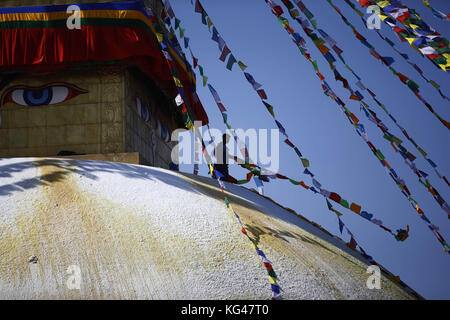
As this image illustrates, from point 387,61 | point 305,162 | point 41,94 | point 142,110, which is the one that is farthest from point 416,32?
point 41,94

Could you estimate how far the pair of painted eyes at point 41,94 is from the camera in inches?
330

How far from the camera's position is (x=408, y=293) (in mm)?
4629

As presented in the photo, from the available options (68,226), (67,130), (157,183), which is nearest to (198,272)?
(68,226)

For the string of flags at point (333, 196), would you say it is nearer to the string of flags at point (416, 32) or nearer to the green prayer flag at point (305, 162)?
the green prayer flag at point (305, 162)

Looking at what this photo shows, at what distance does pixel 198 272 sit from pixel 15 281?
4.30 ft

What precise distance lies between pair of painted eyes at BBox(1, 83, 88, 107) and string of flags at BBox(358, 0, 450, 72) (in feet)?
19.5

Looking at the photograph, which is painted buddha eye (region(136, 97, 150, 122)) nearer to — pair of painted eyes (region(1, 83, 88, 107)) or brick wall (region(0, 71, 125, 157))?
brick wall (region(0, 71, 125, 157))

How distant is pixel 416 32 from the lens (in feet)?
11.7

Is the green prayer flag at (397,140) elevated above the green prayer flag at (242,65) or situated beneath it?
situated beneath

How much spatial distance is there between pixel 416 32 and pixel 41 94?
668 centimetres

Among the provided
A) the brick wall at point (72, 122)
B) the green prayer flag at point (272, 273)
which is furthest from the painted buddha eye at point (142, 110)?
the green prayer flag at point (272, 273)

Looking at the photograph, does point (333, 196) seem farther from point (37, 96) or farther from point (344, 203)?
point (37, 96)

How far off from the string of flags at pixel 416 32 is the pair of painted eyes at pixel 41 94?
5.95 m
